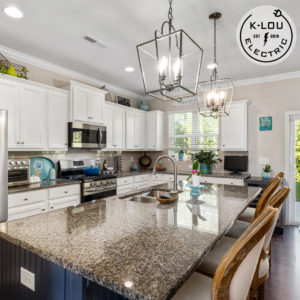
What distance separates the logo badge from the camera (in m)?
2.39

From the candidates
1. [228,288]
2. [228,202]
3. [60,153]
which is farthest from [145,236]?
[60,153]

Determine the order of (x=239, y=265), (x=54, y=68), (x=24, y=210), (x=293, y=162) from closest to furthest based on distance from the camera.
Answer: (x=239, y=265) → (x=24, y=210) → (x=54, y=68) → (x=293, y=162)

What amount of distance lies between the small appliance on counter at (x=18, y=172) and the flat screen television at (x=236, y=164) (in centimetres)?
362

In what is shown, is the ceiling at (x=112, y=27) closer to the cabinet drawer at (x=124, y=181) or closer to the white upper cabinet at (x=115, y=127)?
the white upper cabinet at (x=115, y=127)

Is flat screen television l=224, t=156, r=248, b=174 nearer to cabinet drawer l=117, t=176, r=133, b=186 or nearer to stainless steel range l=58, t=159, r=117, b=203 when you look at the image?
cabinet drawer l=117, t=176, r=133, b=186

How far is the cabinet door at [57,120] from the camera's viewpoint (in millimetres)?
3400

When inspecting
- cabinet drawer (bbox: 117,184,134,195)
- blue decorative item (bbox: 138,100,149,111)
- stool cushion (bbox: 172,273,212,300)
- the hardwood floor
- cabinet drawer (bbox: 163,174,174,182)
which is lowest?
the hardwood floor

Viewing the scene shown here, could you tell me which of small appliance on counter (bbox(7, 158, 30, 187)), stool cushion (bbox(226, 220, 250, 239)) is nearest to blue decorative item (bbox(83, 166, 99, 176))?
small appliance on counter (bbox(7, 158, 30, 187))

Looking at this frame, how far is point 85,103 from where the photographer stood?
3873 mm

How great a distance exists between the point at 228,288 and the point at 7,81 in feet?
10.7

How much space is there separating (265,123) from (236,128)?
538mm

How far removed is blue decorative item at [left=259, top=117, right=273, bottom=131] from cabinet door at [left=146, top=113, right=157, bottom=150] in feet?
7.52

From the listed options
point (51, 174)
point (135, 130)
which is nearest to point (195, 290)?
point (51, 174)

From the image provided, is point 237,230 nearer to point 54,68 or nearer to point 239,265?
point 239,265
